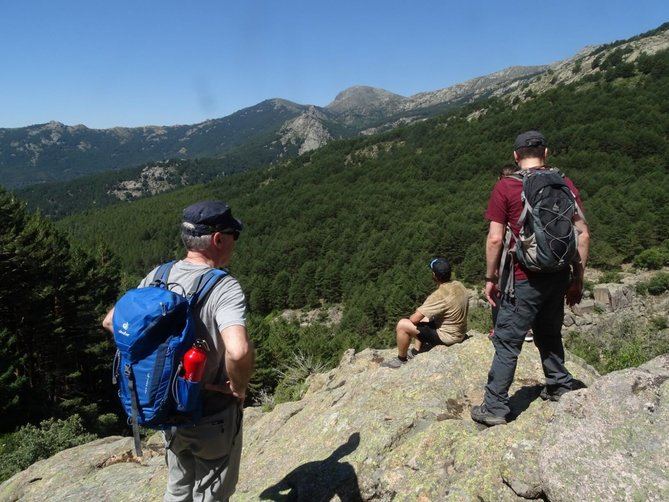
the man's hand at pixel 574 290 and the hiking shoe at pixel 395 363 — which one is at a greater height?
the man's hand at pixel 574 290

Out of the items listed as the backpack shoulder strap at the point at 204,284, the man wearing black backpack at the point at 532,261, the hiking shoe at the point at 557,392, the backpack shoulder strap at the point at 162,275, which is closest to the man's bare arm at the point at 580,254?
the man wearing black backpack at the point at 532,261

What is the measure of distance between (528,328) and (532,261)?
65 cm

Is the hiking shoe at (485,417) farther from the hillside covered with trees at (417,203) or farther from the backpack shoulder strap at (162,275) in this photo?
the hillside covered with trees at (417,203)

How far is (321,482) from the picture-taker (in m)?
3.89

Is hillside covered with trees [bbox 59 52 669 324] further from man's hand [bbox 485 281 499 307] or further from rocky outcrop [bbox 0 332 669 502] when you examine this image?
man's hand [bbox 485 281 499 307]

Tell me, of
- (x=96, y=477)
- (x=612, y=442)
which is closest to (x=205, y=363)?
(x=612, y=442)

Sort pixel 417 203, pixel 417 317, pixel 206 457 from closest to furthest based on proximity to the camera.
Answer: pixel 206 457 → pixel 417 317 → pixel 417 203

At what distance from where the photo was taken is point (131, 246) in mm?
124312

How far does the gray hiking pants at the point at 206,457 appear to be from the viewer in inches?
106

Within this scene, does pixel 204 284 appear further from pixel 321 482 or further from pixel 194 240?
pixel 321 482

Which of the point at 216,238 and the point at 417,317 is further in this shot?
the point at 417,317

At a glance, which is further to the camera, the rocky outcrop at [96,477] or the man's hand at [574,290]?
the rocky outcrop at [96,477]

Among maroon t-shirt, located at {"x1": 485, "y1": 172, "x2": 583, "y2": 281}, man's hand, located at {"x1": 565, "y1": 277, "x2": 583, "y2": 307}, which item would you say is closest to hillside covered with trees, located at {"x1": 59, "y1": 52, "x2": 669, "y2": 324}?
man's hand, located at {"x1": 565, "y1": 277, "x2": 583, "y2": 307}

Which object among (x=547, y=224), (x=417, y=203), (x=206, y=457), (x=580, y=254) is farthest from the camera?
(x=417, y=203)
